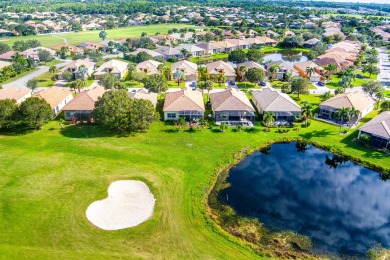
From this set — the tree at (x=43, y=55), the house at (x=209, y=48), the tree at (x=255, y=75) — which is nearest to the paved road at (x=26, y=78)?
the tree at (x=43, y=55)

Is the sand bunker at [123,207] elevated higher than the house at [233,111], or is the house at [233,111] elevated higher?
the house at [233,111]

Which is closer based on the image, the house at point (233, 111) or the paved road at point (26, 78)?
the house at point (233, 111)

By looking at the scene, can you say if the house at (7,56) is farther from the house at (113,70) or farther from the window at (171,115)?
the window at (171,115)

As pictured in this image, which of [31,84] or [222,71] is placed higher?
[222,71]

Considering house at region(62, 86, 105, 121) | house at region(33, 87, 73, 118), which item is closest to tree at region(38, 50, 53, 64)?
house at region(33, 87, 73, 118)

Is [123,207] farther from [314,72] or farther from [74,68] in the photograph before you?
[314,72]

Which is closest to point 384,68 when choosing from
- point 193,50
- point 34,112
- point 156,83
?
point 193,50

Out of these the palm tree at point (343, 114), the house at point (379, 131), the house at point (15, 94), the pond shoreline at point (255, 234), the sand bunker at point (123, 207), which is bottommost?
the pond shoreline at point (255, 234)

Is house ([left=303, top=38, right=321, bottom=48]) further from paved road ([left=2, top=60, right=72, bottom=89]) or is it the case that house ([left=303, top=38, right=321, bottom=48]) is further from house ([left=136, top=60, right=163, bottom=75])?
paved road ([left=2, top=60, right=72, bottom=89])
